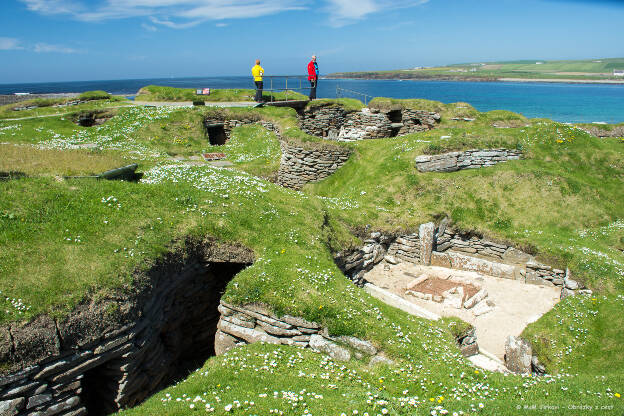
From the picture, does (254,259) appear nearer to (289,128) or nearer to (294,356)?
(294,356)

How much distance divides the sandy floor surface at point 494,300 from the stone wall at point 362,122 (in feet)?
54.4

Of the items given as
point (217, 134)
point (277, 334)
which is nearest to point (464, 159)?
point (277, 334)

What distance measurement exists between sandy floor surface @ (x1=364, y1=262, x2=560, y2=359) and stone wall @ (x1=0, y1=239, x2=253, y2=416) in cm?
736

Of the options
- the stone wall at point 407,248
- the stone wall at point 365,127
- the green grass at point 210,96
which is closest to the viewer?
the stone wall at point 407,248

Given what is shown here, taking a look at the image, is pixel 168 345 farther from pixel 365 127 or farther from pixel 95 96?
pixel 95 96

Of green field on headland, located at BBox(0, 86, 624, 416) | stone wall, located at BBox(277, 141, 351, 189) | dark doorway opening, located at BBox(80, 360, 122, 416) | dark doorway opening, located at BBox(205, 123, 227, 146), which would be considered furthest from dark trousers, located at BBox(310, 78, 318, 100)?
dark doorway opening, located at BBox(80, 360, 122, 416)

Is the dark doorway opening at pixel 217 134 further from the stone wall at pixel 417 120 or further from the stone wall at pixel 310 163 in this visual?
the stone wall at pixel 417 120

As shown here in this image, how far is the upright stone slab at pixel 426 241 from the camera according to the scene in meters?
17.8

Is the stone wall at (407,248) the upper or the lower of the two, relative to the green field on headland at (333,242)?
lower

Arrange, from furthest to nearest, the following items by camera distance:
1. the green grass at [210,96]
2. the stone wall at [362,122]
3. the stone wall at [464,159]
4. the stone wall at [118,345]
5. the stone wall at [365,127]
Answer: the green grass at [210,96], the stone wall at [365,127], the stone wall at [362,122], the stone wall at [464,159], the stone wall at [118,345]

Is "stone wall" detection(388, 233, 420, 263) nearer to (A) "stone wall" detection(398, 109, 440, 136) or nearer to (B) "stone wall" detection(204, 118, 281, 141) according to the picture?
(A) "stone wall" detection(398, 109, 440, 136)

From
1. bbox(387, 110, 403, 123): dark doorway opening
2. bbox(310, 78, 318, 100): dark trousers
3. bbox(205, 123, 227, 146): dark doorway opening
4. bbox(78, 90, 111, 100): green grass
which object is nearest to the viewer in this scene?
bbox(205, 123, 227, 146): dark doorway opening

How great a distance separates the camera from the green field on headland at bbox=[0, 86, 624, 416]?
805 centimetres

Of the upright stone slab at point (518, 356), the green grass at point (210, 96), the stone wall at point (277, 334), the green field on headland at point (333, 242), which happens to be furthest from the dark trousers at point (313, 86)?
the upright stone slab at point (518, 356)
